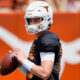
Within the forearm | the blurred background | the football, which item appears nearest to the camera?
the forearm

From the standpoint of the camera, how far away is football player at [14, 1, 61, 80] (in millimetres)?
2764

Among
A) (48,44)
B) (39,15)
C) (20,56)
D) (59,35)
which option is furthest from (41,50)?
(59,35)

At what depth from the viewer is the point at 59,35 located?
16.3 feet

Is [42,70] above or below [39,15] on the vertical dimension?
below

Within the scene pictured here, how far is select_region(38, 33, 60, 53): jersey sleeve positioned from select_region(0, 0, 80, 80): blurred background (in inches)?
77.0

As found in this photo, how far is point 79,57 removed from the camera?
504 cm

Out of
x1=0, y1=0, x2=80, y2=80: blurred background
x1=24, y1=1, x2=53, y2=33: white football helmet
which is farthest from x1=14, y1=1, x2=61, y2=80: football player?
x1=0, y1=0, x2=80, y2=80: blurred background

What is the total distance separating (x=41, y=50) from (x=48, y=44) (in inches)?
3.3

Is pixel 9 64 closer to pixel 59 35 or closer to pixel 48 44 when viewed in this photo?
pixel 48 44

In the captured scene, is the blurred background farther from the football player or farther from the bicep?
the bicep

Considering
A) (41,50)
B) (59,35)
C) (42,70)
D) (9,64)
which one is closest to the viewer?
(42,70)

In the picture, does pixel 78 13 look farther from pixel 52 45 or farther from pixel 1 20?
pixel 52 45

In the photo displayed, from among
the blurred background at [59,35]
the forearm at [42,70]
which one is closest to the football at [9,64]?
the forearm at [42,70]

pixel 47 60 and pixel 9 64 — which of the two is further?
pixel 9 64
